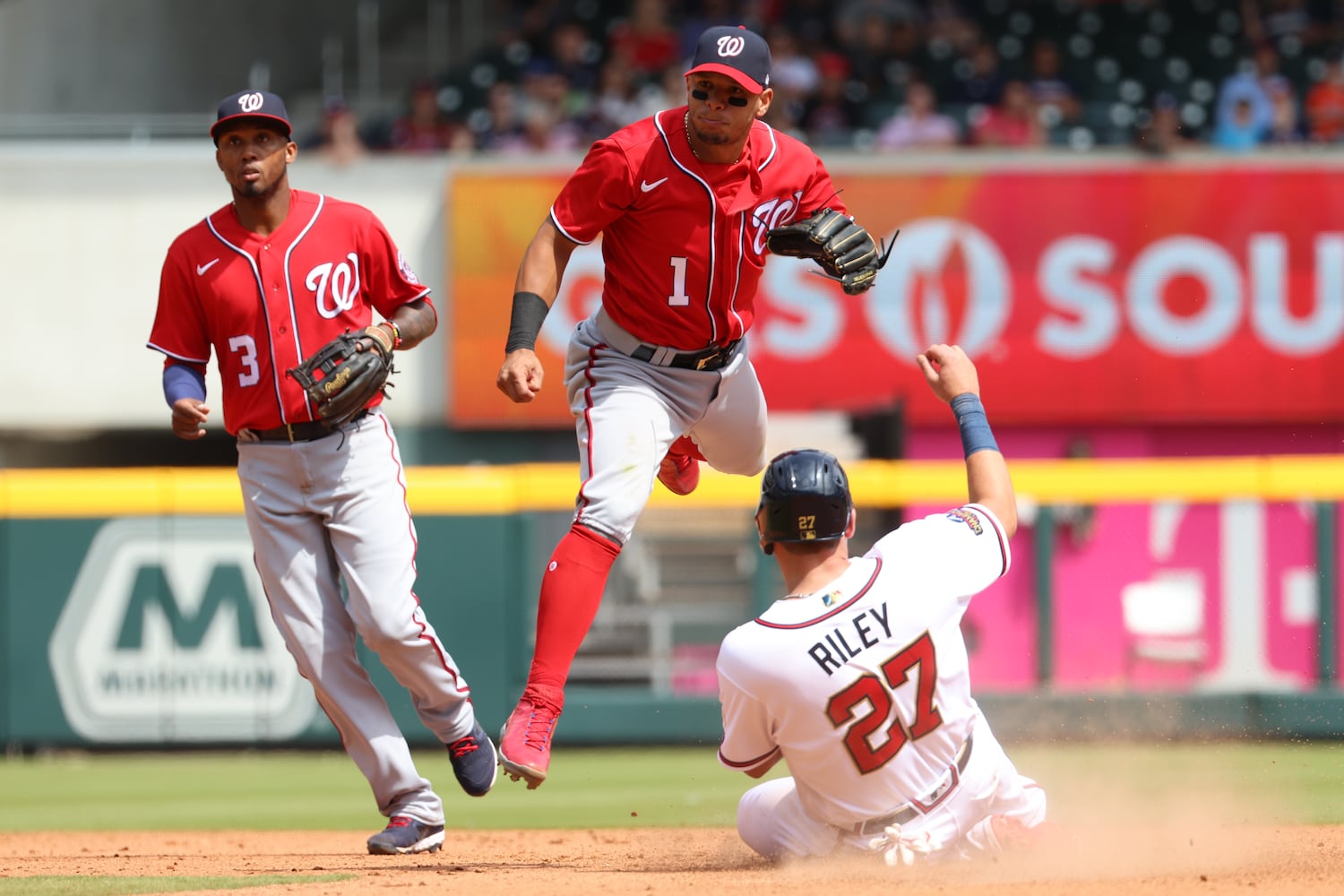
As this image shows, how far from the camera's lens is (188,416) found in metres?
4.36

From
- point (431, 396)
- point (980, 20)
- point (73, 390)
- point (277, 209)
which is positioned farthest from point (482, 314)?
point (277, 209)

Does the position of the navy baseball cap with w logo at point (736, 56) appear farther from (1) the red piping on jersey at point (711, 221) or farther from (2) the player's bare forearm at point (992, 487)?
(2) the player's bare forearm at point (992, 487)

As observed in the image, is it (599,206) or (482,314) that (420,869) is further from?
(482,314)

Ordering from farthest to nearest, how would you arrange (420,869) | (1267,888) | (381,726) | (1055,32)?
(1055,32) → (381,726) → (420,869) → (1267,888)

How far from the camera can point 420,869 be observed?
430 centimetres

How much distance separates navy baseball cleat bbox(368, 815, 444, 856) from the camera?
4602mm

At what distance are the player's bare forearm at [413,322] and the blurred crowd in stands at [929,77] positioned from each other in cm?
671

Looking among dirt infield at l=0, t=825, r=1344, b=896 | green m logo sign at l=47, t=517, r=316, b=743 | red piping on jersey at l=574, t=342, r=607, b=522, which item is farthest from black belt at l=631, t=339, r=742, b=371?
green m logo sign at l=47, t=517, r=316, b=743

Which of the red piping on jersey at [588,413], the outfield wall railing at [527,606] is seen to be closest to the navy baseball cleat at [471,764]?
the red piping on jersey at [588,413]

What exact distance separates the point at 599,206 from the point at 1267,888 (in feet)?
7.33

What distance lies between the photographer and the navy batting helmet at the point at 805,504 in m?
3.56

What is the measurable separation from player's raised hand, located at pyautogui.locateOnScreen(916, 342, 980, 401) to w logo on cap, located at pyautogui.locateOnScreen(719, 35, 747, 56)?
2.94 ft

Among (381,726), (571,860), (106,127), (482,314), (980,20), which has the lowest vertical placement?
(571,860)

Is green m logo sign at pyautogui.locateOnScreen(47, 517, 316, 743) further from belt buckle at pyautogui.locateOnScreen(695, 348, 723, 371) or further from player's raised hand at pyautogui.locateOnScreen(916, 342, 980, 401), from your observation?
player's raised hand at pyautogui.locateOnScreen(916, 342, 980, 401)
